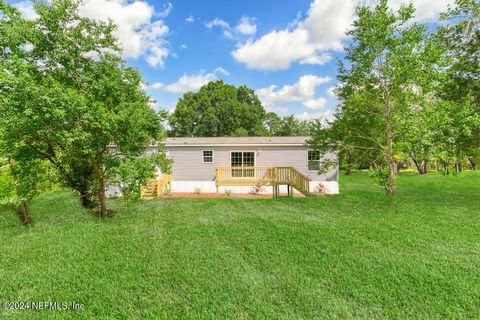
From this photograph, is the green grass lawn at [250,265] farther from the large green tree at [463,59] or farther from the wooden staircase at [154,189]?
the wooden staircase at [154,189]

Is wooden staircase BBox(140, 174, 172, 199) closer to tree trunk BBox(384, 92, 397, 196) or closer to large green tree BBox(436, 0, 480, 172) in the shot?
tree trunk BBox(384, 92, 397, 196)

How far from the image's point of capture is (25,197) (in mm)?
6418

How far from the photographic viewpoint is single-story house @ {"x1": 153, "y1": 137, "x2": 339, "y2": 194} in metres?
14.4

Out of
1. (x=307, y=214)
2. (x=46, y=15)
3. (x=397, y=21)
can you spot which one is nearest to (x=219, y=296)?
(x=307, y=214)

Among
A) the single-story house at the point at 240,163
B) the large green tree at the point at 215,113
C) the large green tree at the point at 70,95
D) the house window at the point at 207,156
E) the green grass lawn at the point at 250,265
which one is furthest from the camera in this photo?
the large green tree at the point at 215,113

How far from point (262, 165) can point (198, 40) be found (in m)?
8.86

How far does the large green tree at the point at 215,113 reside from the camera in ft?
108

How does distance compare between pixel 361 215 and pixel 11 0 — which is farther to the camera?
pixel 361 215

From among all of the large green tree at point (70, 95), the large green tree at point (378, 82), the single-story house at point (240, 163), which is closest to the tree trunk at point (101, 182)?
the large green tree at point (70, 95)

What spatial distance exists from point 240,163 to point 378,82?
825 centimetres

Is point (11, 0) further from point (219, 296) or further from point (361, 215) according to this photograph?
point (361, 215)

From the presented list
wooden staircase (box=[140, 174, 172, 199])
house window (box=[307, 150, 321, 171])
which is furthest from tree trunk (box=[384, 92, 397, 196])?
wooden staircase (box=[140, 174, 172, 199])

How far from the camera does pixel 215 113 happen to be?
33.0 metres

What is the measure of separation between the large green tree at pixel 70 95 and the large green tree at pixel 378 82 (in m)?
6.61
